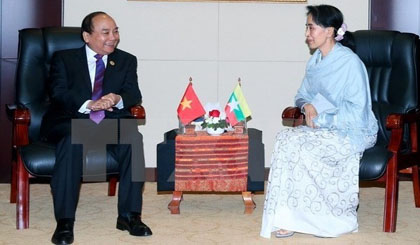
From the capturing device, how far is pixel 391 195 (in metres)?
4.50

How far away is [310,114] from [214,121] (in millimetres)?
673

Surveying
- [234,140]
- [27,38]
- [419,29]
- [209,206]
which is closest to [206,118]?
[234,140]

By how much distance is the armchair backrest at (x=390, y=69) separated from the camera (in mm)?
5125

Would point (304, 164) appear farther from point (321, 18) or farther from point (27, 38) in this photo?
point (27, 38)

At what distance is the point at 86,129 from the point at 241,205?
1.25 m

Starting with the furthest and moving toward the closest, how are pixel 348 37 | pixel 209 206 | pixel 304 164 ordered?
pixel 209 206
pixel 348 37
pixel 304 164

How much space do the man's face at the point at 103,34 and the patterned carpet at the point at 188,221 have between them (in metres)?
1.04

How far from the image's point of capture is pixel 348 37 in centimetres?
483

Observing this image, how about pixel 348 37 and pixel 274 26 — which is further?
pixel 274 26

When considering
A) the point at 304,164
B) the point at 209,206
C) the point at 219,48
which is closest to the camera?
the point at 304,164

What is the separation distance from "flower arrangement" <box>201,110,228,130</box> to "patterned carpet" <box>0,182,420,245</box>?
1.81 ft

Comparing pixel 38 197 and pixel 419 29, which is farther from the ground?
pixel 419 29

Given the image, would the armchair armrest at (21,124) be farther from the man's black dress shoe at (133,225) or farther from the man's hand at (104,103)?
the man's black dress shoe at (133,225)

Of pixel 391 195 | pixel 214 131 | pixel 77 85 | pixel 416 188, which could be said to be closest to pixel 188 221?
pixel 214 131
